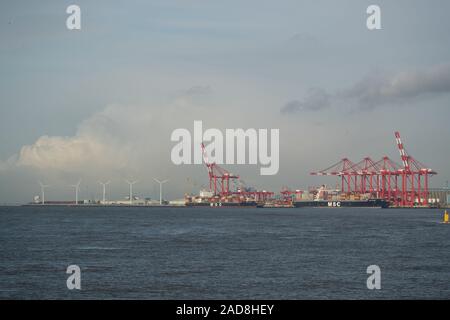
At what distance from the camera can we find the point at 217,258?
2237 inches

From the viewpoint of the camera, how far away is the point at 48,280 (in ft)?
144

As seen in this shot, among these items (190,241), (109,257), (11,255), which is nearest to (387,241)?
(190,241)

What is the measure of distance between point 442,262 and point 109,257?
29152 millimetres

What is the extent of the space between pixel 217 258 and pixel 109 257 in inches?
386
